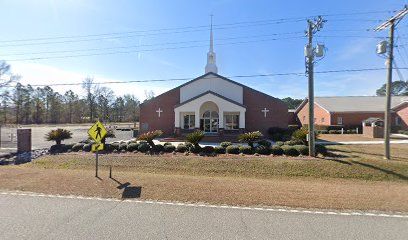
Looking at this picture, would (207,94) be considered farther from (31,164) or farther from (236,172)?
(31,164)

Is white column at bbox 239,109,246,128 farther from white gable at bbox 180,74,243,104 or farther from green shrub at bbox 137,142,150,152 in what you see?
green shrub at bbox 137,142,150,152

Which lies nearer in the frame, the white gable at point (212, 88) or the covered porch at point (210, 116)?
the covered porch at point (210, 116)

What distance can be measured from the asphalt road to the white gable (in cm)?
2106

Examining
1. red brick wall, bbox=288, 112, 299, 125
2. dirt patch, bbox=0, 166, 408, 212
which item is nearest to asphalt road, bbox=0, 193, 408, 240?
dirt patch, bbox=0, 166, 408, 212

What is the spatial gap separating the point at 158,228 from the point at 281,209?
2.96 meters

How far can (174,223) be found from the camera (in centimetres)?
479

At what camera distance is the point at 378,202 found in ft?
20.6

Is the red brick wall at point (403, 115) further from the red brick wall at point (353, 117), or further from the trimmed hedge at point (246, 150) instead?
the trimmed hedge at point (246, 150)

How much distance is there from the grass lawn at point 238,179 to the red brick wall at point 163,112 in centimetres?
1239

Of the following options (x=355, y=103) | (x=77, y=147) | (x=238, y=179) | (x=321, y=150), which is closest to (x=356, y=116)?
(x=355, y=103)

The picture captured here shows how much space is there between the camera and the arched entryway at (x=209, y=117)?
25.5 meters

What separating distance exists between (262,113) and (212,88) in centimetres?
611

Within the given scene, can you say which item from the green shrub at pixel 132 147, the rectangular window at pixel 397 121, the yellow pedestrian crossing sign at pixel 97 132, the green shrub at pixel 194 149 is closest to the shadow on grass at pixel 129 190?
the yellow pedestrian crossing sign at pixel 97 132

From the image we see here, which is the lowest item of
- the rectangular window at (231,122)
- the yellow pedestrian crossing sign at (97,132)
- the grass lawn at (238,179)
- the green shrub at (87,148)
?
the grass lawn at (238,179)
